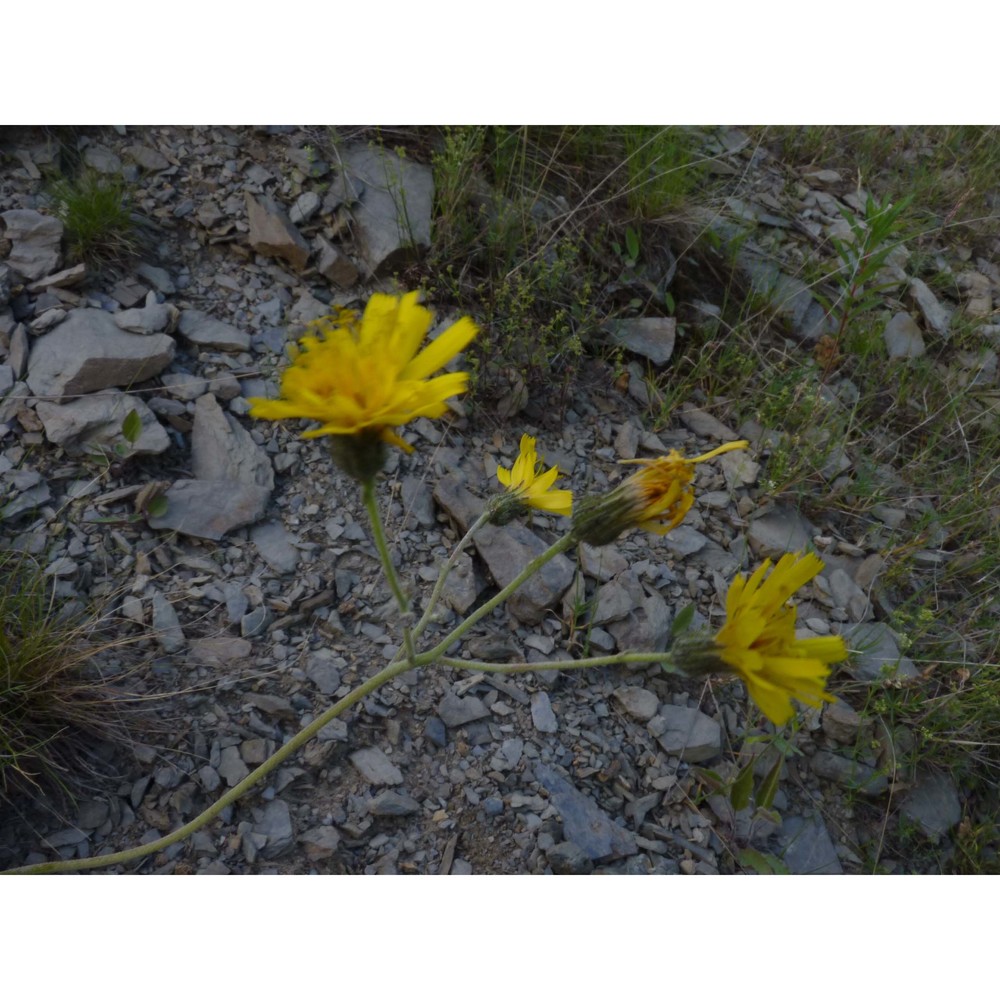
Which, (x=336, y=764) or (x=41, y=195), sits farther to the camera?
(x=41, y=195)

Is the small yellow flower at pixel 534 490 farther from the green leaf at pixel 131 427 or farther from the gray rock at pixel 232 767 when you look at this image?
the green leaf at pixel 131 427

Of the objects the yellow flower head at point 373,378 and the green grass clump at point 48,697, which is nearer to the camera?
the yellow flower head at point 373,378

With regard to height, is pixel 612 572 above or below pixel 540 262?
below

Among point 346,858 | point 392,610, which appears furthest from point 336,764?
point 392,610

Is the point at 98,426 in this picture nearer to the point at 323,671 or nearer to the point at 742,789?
the point at 323,671

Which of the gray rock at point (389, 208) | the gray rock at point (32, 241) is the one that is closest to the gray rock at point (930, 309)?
the gray rock at point (389, 208)

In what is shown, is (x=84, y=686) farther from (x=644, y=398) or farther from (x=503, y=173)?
(x=503, y=173)

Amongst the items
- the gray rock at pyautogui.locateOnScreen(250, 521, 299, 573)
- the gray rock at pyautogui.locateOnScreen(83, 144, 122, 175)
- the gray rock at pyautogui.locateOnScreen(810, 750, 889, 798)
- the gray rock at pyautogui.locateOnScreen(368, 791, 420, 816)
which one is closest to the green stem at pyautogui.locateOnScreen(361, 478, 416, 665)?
the gray rock at pyautogui.locateOnScreen(368, 791, 420, 816)

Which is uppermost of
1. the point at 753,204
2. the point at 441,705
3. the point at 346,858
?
the point at 753,204
